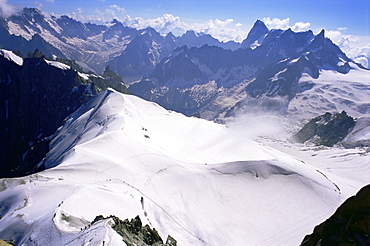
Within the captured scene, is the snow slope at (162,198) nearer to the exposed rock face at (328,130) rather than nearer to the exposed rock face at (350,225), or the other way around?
the exposed rock face at (350,225)

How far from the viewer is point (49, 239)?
2295 centimetres

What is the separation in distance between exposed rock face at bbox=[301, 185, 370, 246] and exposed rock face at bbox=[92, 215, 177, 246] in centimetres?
1548

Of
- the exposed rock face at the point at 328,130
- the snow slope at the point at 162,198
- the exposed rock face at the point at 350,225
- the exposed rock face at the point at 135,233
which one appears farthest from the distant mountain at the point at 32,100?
the exposed rock face at the point at 328,130

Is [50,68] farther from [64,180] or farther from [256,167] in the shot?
[256,167]

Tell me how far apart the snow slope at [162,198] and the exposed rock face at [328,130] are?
129 metres

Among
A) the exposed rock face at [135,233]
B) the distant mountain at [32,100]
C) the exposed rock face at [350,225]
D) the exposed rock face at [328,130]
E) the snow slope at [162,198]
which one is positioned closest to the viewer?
the exposed rock face at [350,225]

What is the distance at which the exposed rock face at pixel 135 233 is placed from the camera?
2235 cm

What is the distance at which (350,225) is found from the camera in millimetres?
18719

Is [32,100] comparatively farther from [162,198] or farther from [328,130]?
[328,130]

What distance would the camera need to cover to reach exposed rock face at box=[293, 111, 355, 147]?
163 metres

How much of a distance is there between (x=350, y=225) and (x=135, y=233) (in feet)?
64.5

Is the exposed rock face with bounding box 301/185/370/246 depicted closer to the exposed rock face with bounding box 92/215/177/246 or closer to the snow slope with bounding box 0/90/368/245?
the exposed rock face with bounding box 92/215/177/246

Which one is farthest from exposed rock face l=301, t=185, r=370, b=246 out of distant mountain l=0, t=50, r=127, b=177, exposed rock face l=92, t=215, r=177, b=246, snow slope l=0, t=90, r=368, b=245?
distant mountain l=0, t=50, r=127, b=177

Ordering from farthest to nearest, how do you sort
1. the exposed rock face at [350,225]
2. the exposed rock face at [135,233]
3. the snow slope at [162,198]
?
the snow slope at [162,198]
the exposed rock face at [135,233]
the exposed rock face at [350,225]
